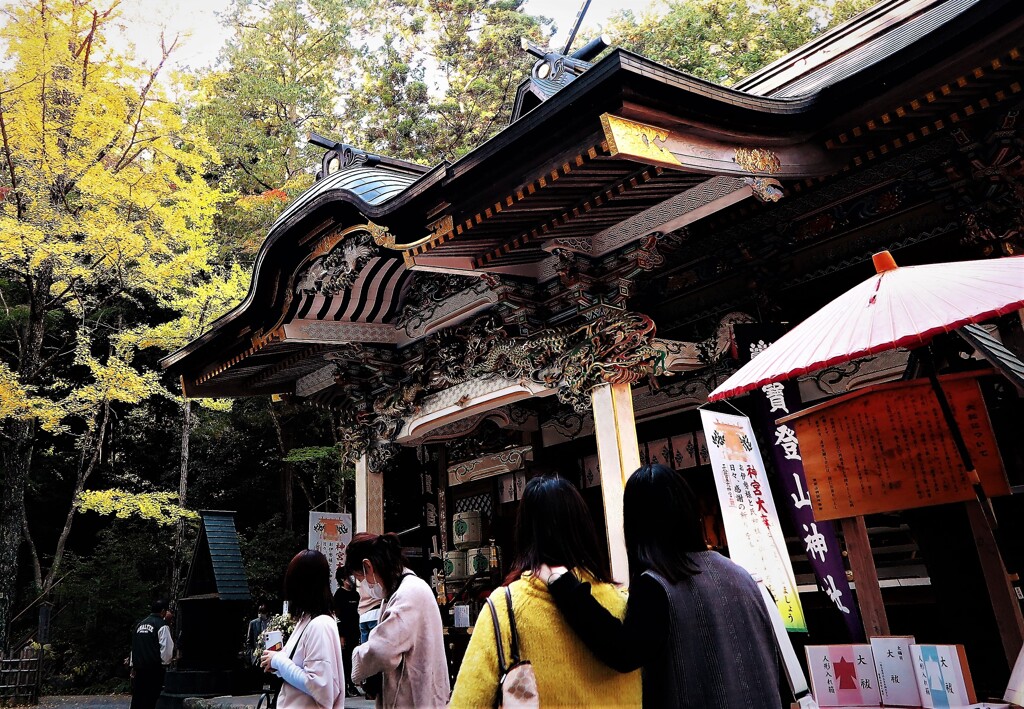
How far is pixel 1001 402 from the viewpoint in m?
4.44

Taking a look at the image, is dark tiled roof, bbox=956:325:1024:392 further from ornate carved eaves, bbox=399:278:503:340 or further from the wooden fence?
the wooden fence

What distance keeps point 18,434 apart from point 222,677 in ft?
18.5

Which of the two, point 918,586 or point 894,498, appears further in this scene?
point 918,586

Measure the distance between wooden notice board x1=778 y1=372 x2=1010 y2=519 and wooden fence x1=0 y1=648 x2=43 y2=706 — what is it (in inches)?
484

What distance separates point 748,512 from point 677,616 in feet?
9.01

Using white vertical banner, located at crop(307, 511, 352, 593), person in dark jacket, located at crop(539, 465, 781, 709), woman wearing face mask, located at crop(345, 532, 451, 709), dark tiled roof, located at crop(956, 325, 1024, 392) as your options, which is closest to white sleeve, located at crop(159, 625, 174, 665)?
white vertical banner, located at crop(307, 511, 352, 593)

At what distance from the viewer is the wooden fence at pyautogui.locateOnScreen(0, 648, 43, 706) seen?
10758 mm

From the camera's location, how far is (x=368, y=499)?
8172mm

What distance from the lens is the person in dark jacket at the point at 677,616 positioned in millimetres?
1735

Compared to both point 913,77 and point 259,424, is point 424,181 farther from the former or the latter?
point 259,424

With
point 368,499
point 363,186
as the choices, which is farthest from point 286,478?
point 363,186

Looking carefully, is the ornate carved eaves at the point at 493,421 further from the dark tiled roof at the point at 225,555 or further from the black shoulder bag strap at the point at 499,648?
the black shoulder bag strap at the point at 499,648

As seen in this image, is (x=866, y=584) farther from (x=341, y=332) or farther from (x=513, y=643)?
(x=341, y=332)

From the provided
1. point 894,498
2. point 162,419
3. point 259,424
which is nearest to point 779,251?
point 894,498
